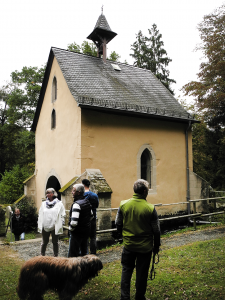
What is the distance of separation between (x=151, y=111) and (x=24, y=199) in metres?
8.33

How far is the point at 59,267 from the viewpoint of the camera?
372 centimetres

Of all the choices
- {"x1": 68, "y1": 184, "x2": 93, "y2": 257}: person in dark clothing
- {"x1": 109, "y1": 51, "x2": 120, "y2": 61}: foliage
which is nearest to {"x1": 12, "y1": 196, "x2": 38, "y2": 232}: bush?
{"x1": 68, "y1": 184, "x2": 93, "y2": 257}: person in dark clothing

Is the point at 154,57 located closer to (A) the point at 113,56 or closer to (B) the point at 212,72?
(A) the point at 113,56

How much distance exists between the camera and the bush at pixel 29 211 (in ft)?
46.0

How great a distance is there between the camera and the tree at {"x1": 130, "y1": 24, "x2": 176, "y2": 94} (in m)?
26.3

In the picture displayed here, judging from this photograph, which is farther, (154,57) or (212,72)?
(154,57)

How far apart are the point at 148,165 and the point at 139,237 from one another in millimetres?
8597

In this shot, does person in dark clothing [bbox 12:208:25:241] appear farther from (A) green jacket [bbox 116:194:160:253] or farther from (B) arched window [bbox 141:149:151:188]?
(A) green jacket [bbox 116:194:160:253]

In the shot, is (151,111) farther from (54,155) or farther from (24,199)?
(24,199)

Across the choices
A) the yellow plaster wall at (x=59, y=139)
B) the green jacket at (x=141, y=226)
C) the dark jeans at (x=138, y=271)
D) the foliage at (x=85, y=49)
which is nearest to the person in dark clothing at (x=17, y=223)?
the yellow plaster wall at (x=59, y=139)

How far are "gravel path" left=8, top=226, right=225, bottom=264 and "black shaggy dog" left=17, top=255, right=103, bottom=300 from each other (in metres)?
2.66

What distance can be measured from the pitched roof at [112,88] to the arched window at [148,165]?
62.1 inches

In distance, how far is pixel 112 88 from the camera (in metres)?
12.1

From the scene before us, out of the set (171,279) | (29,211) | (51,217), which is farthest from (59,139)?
(171,279)
